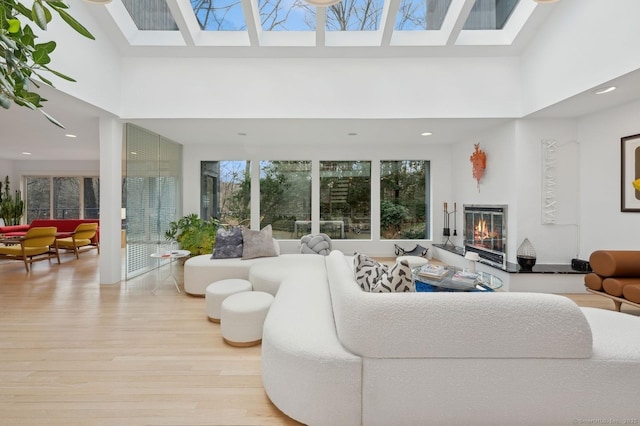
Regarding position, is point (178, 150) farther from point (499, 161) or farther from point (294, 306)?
point (499, 161)

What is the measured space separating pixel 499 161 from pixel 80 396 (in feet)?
18.9

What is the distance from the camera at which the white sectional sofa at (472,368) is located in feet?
4.97

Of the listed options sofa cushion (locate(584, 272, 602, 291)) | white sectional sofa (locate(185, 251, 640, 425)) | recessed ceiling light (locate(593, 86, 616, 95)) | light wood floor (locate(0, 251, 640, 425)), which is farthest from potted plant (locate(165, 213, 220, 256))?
recessed ceiling light (locate(593, 86, 616, 95))

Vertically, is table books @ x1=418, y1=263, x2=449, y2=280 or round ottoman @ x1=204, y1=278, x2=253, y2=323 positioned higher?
table books @ x1=418, y1=263, x2=449, y2=280

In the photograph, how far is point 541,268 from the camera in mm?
4051

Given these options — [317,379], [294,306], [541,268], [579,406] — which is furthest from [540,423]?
[541,268]

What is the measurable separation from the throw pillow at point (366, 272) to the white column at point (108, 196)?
13.2 feet

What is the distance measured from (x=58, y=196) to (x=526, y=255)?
40.3 ft

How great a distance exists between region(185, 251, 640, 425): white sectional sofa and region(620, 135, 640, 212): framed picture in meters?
3.02

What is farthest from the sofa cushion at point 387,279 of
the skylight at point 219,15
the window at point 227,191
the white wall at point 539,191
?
the window at point 227,191

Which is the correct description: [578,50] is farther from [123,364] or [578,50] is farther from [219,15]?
[123,364]

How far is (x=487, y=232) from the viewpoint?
5.00 m

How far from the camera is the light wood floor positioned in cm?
175

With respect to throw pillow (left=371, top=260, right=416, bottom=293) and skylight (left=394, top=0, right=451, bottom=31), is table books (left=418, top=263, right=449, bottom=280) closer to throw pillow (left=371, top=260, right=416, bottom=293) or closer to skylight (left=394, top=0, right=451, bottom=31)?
throw pillow (left=371, top=260, right=416, bottom=293)
